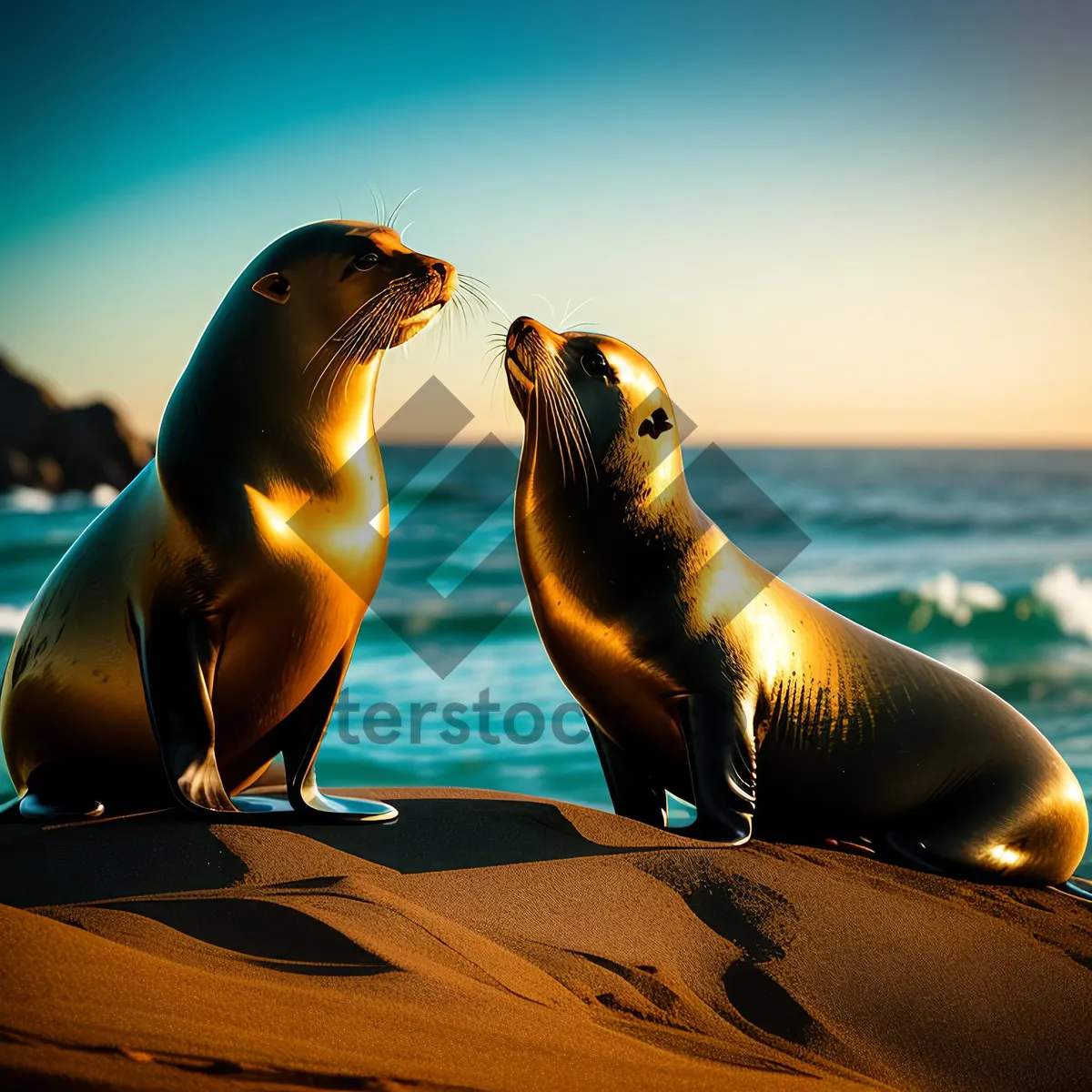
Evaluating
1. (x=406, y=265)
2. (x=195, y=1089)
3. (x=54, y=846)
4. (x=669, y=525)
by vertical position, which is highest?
(x=406, y=265)

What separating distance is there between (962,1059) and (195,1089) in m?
1.83

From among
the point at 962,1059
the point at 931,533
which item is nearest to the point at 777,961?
the point at 962,1059

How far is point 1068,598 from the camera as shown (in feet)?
64.4

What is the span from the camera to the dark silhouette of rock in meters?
34.7

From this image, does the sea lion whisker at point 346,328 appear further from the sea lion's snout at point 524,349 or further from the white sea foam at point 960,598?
the white sea foam at point 960,598

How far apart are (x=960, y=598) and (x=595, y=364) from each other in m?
16.4

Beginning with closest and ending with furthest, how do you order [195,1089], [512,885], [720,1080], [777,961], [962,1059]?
[195,1089] → [720,1080] → [962,1059] → [777,961] → [512,885]

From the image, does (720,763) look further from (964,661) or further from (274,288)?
(964,661)

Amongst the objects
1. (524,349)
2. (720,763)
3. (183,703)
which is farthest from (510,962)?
(524,349)

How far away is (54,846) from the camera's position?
367cm

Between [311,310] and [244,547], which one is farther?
[311,310]

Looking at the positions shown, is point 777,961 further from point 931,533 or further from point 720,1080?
point 931,533

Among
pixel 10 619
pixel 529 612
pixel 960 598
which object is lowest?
pixel 10 619

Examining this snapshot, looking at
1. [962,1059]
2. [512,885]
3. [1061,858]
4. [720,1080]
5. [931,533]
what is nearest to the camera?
[720,1080]
